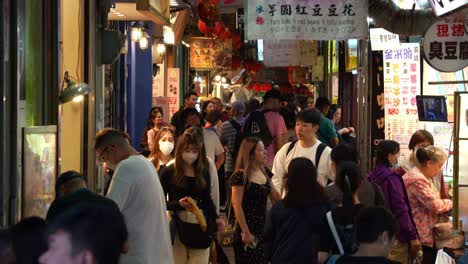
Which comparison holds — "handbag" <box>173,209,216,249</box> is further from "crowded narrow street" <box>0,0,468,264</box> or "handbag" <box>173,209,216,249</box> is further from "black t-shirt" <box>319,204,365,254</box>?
"black t-shirt" <box>319,204,365,254</box>

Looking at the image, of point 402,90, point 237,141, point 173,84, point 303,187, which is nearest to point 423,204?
point 303,187

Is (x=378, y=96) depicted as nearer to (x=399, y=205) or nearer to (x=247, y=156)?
(x=247, y=156)

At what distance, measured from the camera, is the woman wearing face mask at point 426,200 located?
10.1m

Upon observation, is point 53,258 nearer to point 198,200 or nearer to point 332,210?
point 332,210

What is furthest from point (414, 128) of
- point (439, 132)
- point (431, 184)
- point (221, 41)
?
point (221, 41)

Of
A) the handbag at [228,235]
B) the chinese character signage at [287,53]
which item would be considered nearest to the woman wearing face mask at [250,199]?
the handbag at [228,235]

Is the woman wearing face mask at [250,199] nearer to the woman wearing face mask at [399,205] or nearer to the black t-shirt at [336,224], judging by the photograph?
the woman wearing face mask at [399,205]

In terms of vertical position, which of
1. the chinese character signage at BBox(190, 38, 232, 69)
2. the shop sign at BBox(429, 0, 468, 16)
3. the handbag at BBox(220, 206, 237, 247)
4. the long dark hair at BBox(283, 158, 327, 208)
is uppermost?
the chinese character signage at BBox(190, 38, 232, 69)

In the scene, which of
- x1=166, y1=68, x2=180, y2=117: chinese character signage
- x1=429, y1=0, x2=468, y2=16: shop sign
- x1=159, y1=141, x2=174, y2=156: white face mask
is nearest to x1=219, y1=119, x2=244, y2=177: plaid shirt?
x1=159, y1=141, x2=174, y2=156: white face mask

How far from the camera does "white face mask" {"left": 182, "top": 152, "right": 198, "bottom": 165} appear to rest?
9.69m

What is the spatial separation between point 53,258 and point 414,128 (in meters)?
12.2

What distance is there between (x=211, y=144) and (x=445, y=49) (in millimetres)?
4765

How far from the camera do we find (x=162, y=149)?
11891mm

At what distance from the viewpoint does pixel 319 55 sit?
31.1 m
